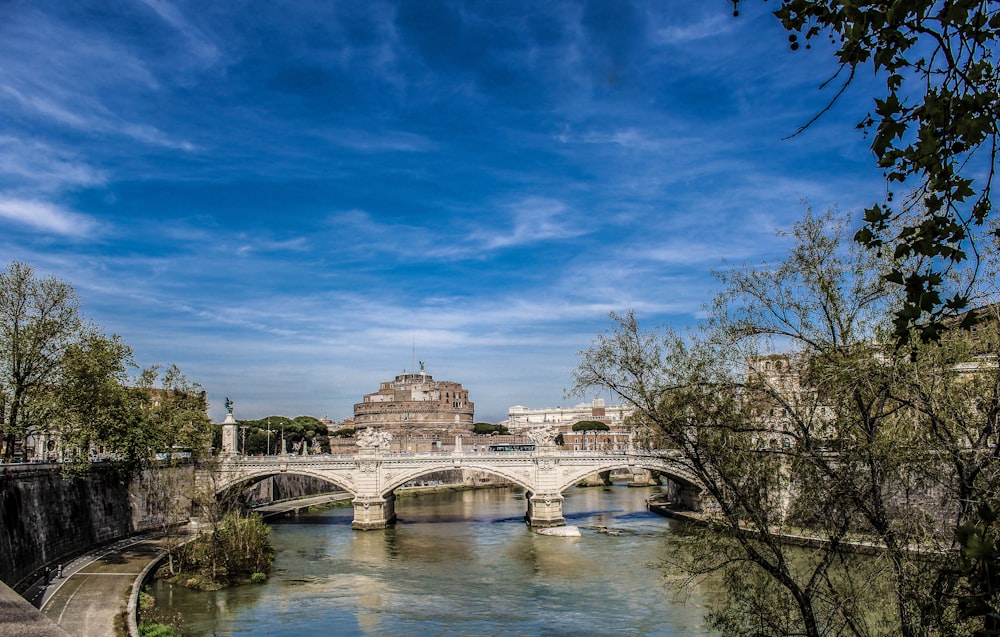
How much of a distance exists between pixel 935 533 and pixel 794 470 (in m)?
2.02

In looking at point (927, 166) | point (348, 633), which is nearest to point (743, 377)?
point (927, 166)

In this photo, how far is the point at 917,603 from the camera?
337 inches

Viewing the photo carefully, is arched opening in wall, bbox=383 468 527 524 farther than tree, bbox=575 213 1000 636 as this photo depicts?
Yes

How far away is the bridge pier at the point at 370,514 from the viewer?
47.7m

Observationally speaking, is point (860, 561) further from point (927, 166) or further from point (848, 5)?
point (848, 5)

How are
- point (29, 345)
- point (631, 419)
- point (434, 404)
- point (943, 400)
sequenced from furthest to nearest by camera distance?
1. point (434, 404)
2. point (29, 345)
3. point (631, 419)
4. point (943, 400)

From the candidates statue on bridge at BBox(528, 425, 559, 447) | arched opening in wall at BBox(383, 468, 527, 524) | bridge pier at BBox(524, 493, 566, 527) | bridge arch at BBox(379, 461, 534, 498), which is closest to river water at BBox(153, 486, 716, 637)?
bridge pier at BBox(524, 493, 566, 527)

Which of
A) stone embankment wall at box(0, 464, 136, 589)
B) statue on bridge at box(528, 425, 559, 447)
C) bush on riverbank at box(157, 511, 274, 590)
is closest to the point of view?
stone embankment wall at box(0, 464, 136, 589)

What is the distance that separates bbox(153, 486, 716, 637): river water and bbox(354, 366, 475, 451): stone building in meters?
53.2

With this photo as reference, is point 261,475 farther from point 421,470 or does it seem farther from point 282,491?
point 282,491

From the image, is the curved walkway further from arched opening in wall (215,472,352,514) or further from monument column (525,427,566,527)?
monument column (525,427,566,527)

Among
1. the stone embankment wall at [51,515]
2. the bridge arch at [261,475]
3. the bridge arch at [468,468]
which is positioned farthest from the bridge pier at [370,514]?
the stone embankment wall at [51,515]

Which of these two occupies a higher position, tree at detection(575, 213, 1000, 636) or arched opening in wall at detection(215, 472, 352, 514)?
tree at detection(575, 213, 1000, 636)

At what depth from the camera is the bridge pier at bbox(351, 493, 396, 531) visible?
47.7 meters
